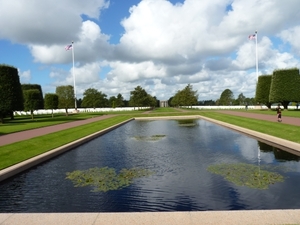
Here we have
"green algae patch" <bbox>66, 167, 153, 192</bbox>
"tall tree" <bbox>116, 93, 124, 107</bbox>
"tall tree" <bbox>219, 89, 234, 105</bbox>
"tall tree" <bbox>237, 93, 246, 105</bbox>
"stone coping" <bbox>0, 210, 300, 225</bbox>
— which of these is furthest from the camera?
"tall tree" <bbox>116, 93, 124, 107</bbox>

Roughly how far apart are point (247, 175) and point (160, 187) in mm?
3248

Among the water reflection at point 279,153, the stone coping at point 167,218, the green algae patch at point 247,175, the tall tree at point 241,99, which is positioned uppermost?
the tall tree at point 241,99

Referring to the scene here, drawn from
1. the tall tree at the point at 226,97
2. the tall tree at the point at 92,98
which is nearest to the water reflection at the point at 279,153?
the tall tree at the point at 92,98

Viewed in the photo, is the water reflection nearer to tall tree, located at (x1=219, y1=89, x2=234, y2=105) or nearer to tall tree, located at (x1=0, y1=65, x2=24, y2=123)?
tall tree, located at (x1=0, y1=65, x2=24, y2=123)

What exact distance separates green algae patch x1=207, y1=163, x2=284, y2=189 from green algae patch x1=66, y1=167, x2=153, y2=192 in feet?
8.99

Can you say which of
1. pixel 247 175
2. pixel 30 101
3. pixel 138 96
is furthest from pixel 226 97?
pixel 247 175

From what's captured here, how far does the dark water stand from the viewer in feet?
22.4

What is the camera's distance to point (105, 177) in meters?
9.53

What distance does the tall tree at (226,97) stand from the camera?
123 meters

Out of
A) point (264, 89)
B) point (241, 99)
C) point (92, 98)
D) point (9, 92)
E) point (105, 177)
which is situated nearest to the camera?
point (105, 177)

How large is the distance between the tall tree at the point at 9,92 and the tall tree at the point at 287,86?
44273 millimetres

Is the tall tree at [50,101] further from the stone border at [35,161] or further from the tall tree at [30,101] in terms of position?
the stone border at [35,161]

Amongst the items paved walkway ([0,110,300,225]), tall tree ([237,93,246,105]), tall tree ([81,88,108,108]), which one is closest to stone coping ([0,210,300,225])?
paved walkway ([0,110,300,225])

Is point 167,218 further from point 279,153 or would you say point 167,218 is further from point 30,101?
point 30,101
